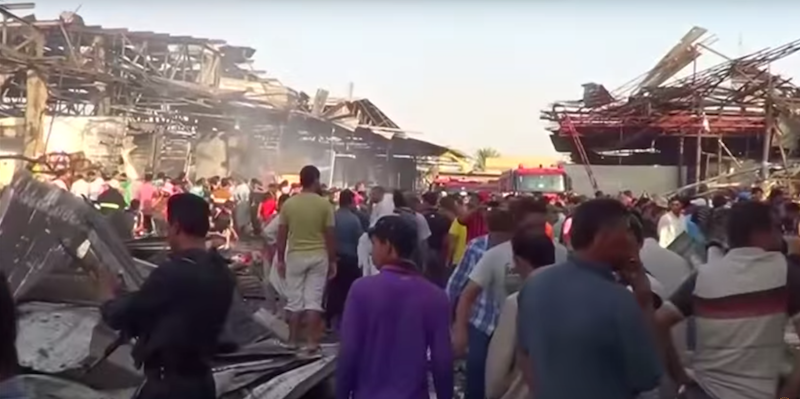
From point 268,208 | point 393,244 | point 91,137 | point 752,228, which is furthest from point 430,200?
point 91,137

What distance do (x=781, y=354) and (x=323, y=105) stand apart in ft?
98.2

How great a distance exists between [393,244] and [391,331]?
0.39m

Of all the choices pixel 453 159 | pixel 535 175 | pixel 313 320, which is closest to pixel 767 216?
pixel 313 320

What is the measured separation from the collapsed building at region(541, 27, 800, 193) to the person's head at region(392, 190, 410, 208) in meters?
20.1

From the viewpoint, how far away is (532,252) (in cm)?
579

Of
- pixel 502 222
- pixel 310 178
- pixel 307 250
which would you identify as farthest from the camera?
pixel 307 250

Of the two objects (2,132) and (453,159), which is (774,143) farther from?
(2,132)

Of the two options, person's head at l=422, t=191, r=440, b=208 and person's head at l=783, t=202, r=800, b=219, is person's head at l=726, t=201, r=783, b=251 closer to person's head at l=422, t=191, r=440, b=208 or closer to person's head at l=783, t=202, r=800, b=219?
person's head at l=783, t=202, r=800, b=219

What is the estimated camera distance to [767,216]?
182 inches

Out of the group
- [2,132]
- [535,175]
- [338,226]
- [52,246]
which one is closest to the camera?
[52,246]

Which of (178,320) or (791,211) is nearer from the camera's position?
(178,320)

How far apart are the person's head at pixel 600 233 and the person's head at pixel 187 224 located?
158cm

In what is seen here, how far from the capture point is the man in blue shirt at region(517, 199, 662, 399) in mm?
3621

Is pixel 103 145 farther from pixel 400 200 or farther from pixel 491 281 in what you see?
pixel 491 281
